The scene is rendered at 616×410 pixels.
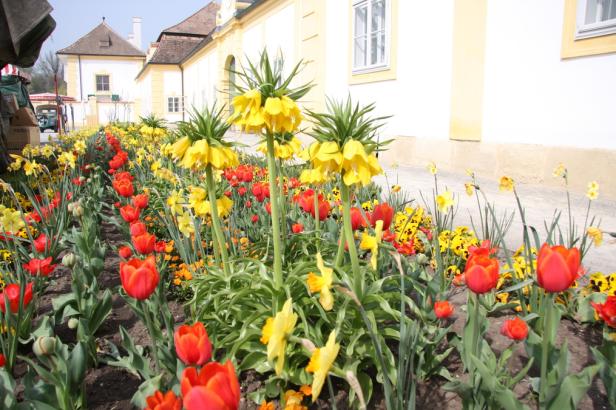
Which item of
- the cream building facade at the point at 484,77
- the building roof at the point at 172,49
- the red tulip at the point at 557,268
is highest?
the building roof at the point at 172,49

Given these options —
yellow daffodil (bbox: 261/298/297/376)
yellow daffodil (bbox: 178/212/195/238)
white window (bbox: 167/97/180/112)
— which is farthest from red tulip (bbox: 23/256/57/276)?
white window (bbox: 167/97/180/112)

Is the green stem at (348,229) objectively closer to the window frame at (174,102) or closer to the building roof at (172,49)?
the building roof at (172,49)

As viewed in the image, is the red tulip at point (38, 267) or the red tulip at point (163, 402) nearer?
the red tulip at point (163, 402)

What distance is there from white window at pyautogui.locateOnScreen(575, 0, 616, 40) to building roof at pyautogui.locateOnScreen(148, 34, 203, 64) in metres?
29.2

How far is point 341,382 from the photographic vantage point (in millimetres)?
1648

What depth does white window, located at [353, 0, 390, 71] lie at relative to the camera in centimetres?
887

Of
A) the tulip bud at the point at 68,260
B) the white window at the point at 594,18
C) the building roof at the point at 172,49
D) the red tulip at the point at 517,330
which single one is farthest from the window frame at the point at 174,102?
the red tulip at the point at 517,330

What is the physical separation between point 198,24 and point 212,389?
38.0 m

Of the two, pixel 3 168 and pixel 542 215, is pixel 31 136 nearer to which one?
pixel 3 168

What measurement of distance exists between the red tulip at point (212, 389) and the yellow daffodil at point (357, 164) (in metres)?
0.81

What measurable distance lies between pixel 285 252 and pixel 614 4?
4.97m

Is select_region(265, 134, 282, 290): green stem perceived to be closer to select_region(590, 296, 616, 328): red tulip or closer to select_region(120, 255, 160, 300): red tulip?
select_region(120, 255, 160, 300): red tulip

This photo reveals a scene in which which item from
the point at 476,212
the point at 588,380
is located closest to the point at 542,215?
the point at 476,212

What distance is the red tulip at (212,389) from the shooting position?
0.74 metres
